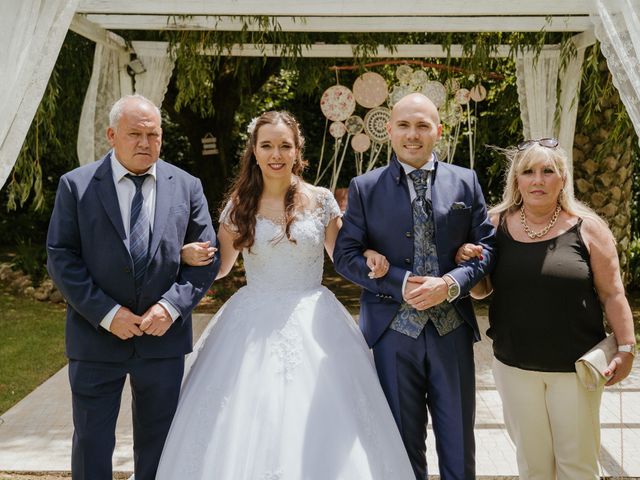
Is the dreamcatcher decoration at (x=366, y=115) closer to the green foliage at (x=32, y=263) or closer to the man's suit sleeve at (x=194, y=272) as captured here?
the man's suit sleeve at (x=194, y=272)

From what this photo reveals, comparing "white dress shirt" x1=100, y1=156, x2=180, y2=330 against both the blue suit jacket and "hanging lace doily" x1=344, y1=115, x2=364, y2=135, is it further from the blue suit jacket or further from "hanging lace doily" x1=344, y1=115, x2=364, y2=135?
"hanging lace doily" x1=344, y1=115, x2=364, y2=135

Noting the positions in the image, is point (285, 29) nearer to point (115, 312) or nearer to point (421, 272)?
point (421, 272)

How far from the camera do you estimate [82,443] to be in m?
2.72

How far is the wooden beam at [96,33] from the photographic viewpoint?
491 centimetres

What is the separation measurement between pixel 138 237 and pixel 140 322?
0.32m

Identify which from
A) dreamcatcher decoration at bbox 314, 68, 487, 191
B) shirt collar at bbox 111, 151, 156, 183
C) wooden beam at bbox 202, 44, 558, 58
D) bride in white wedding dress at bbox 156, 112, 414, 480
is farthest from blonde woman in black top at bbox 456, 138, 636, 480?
dreamcatcher decoration at bbox 314, 68, 487, 191

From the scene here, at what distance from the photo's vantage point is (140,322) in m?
2.64

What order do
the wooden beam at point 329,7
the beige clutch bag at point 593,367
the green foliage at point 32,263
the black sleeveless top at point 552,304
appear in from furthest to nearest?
the green foliage at point 32,263
the wooden beam at point 329,7
the black sleeveless top at point 552,304
the beige clutch bag at point 593,367

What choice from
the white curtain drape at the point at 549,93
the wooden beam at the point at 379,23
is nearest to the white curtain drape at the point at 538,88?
the white curtain drape at the point at 549,93

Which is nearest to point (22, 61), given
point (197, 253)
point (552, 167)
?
point (197, 253)

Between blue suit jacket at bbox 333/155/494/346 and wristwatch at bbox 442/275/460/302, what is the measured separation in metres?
0.04

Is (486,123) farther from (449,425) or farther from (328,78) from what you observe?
(449,425)

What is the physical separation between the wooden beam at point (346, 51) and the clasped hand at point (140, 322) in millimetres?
3743

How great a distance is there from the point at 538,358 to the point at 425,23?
3.13 meters
